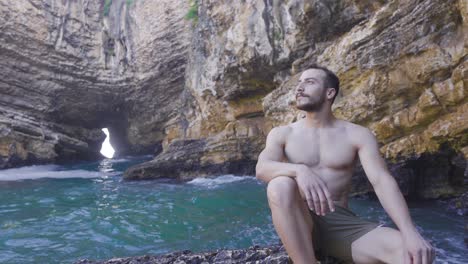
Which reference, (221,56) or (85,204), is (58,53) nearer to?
(221,56)

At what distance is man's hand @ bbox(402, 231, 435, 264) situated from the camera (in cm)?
158

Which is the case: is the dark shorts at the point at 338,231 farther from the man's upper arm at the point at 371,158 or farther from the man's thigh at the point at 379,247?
the man's upper arm at the point at 371,158

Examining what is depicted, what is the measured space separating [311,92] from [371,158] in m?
0.51

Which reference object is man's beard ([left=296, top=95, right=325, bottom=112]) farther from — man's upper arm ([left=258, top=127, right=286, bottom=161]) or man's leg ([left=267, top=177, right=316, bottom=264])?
man's leg ([left=267, top=177, right=316, bottom=264])

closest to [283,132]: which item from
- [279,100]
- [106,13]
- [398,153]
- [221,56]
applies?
[398,153]

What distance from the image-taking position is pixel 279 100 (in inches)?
384

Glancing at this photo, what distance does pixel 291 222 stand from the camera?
5.74 ft

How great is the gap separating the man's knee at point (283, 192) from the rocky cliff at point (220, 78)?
14.9 ft

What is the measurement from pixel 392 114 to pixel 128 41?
14.6 m

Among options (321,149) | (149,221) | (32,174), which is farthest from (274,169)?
(32,174)

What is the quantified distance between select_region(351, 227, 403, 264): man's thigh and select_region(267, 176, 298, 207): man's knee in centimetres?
40

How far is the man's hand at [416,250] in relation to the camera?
1.58 meters

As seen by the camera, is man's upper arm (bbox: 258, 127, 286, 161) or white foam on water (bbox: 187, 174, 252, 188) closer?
man's upper arm (bbox: 258, 127, 286, 161)

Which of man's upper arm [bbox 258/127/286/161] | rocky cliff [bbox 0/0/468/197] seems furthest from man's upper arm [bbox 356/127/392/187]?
rocky cliff [bbox 0/0/468/197]
